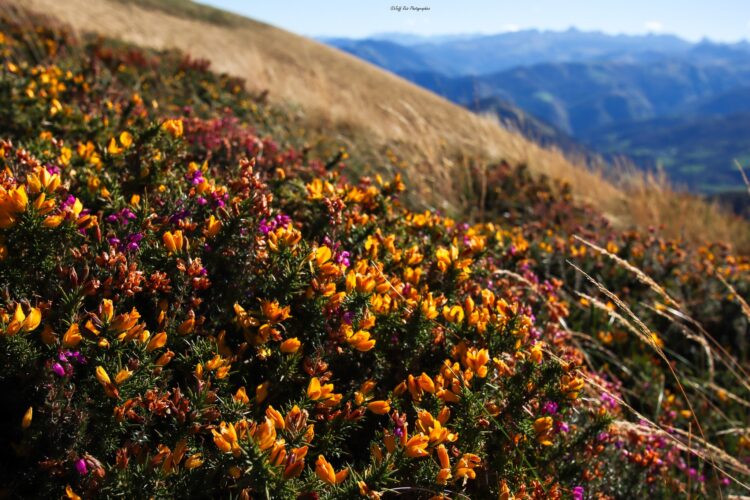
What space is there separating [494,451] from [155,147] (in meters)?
1.94

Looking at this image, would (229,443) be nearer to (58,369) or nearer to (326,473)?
(326,473)

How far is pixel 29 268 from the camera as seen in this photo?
1463 millimetres

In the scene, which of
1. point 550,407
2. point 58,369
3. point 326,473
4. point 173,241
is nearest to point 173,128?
point 173,241

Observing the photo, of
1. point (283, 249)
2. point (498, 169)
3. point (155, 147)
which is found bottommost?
point (498, 169)

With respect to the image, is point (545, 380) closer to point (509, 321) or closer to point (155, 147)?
point (509, 321)

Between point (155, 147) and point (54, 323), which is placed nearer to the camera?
point (54, 323)

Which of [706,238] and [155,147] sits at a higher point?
[155,147]

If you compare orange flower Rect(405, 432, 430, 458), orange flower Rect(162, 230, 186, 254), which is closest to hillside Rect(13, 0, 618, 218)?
orange flower Rect(162, 230, 186, 254)

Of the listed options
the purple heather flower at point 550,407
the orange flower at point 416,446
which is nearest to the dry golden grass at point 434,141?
the purple heather flower at point 550,407

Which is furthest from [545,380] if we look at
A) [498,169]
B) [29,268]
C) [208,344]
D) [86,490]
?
[498,169]

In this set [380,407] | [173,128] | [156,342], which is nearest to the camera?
[156,342]

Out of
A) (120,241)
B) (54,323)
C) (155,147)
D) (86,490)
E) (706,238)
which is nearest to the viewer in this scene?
(86,490)

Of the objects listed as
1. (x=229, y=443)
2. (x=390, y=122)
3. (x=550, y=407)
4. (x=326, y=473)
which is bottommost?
(x=550, y=407)

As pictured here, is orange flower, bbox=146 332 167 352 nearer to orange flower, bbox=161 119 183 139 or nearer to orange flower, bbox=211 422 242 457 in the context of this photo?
orange flower, bbox=211 422 242 457
